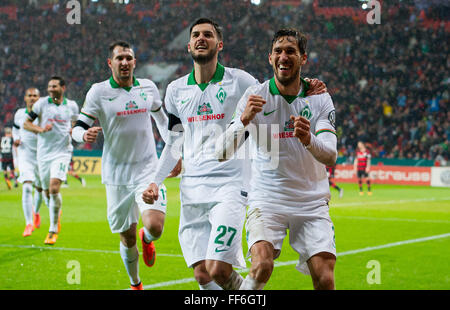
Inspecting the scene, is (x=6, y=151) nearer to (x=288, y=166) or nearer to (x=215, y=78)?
(x=215, y=78)

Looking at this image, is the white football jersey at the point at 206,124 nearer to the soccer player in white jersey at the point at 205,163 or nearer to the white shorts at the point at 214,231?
the soccer player in white jersey at the point at 205,163

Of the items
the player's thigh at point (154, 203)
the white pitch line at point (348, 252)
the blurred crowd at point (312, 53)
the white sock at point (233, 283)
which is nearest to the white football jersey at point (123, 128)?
the player's thigh at point (154, 203)

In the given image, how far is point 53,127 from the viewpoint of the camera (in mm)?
Result: 10117

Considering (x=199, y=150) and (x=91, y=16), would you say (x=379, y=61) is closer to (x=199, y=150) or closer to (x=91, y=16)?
(x=91, y=16)

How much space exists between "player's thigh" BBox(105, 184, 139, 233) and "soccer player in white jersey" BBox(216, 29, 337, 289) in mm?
2199

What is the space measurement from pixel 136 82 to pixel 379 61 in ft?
81.1

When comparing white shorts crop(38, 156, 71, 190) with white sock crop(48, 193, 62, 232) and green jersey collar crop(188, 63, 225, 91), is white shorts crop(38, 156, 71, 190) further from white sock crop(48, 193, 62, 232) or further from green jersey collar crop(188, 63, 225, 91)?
green jersey collar crop(188, 63, 225, 91)

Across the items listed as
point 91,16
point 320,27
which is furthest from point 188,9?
point 320,27

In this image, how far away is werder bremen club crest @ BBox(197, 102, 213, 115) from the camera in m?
5.09

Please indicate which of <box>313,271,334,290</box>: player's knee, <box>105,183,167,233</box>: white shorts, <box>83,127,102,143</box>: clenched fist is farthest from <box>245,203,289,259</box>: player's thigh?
<box>105,183,167,233</box>: white shorts

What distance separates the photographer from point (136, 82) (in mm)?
6734

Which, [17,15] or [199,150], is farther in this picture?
[17,15]

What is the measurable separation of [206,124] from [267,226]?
3.50 ft

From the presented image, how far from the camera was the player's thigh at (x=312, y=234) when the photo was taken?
4371 mm
